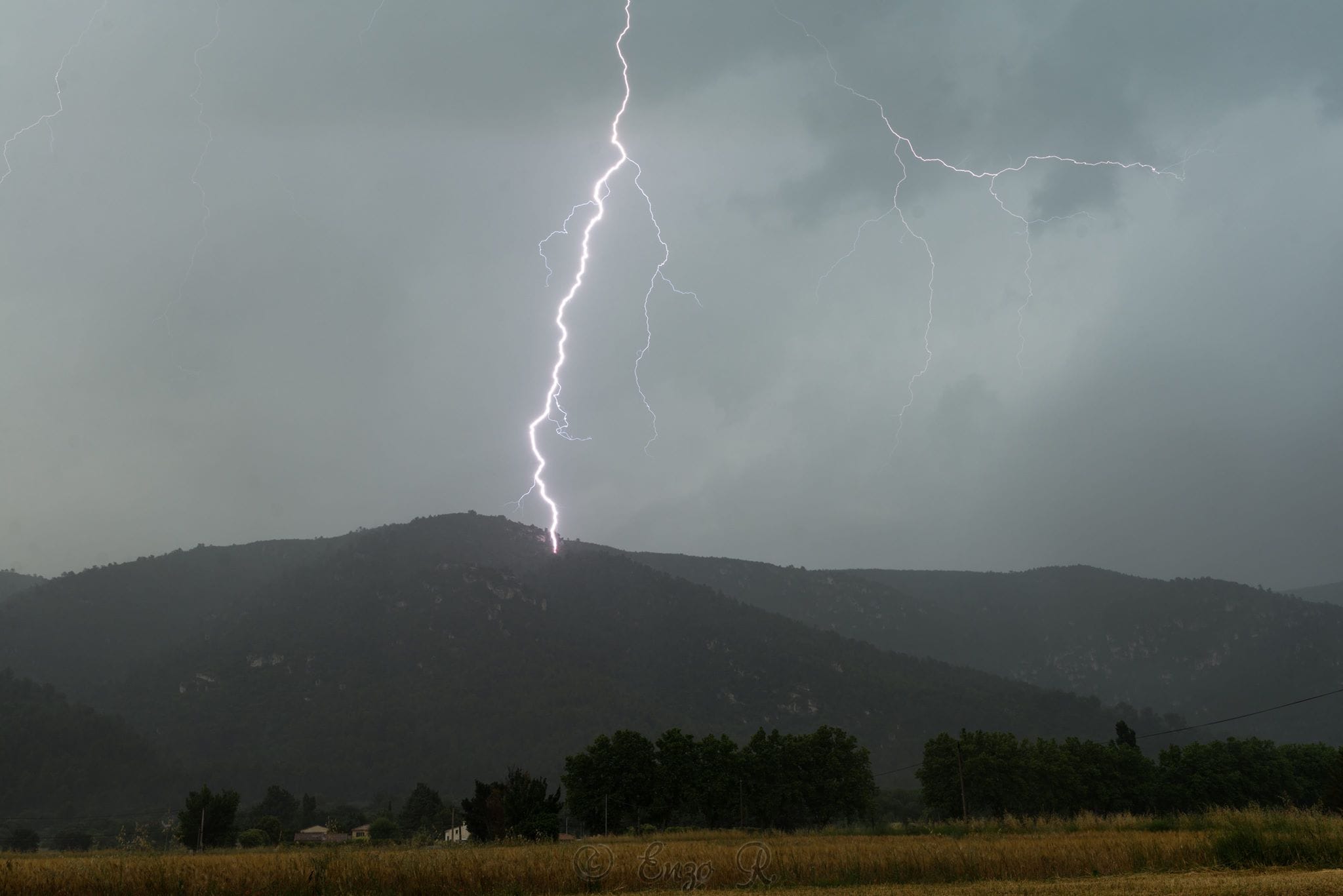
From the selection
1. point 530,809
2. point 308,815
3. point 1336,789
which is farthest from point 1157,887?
point 308,815

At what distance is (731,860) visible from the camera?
18.4 m

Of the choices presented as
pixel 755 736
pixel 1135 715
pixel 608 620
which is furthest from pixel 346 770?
pixel 1135 715

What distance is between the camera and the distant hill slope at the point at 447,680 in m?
140

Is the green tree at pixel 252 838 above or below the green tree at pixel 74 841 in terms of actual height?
above

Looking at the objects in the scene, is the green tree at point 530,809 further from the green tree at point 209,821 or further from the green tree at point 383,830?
the green tree at point 383,830

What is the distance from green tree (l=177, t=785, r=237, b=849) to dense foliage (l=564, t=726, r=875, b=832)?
22.3 metres

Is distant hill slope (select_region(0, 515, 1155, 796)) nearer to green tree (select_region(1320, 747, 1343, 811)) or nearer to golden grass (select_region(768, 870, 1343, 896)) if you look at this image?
green tree (select_region(1320, 747, 1343, 811))

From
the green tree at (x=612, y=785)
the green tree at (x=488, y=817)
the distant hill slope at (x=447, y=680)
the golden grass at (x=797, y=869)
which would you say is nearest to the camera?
the golden grass at (x=797, y=869)

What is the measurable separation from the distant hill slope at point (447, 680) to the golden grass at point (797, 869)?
124168 millimetres

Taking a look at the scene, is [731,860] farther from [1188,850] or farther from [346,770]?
[346,770]

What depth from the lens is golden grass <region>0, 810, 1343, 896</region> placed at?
14.9m

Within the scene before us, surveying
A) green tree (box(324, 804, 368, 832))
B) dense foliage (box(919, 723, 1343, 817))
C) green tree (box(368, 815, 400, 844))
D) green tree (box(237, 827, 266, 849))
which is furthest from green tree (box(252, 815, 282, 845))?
dense foliage (box(919, 723, 1343, 817))

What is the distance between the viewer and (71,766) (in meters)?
115

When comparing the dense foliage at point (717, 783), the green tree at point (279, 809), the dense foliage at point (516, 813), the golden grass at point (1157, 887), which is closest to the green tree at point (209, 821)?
the dense foliage at point (516, 813)
